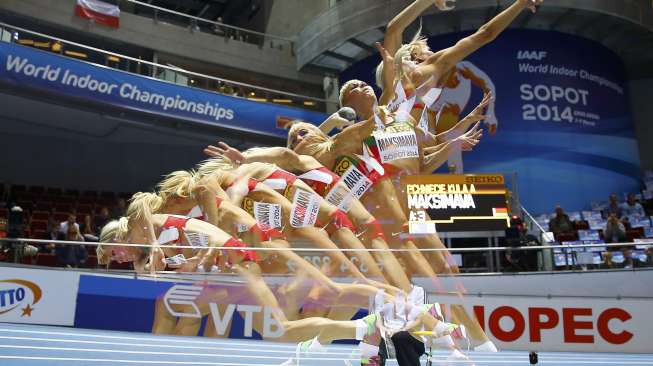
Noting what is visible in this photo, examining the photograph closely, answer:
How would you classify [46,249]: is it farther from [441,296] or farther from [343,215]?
[441,296]

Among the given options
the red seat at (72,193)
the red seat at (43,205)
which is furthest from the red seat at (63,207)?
the red seat at (72,193)

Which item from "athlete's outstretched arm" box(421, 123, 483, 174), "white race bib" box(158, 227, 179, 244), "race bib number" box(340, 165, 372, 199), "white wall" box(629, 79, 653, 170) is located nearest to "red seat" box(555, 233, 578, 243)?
"athlete's outstretched arm" box(421, 123, 483, 174)

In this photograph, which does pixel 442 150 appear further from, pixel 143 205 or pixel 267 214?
pixel 143 205

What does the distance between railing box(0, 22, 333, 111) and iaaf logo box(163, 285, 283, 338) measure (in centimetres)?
1020

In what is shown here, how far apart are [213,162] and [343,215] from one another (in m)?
1.31

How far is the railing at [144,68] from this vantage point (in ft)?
41.1

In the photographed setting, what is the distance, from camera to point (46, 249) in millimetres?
5723

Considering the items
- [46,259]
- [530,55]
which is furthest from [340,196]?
[530,55]

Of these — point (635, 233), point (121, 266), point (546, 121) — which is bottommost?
point (121, 266)

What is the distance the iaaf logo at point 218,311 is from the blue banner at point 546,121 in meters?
10.5

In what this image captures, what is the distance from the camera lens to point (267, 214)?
4.48 metres

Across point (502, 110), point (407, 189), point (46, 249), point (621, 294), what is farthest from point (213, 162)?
point (502, 110)

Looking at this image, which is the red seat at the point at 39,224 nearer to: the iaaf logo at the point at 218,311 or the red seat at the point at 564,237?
the iaaf logo at the point at 218,311

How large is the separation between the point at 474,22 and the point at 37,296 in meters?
11.5
